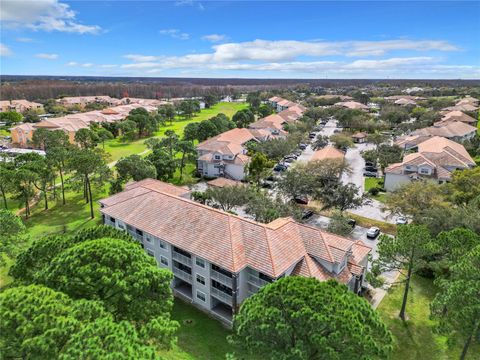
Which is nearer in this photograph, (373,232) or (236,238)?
(236,238)

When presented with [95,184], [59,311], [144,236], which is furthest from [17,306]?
[95,184]

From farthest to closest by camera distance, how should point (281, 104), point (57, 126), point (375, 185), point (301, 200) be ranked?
1. point (281, 104)
2. point (57, 126)
3. point (375, 185)
4. point (301, 200)

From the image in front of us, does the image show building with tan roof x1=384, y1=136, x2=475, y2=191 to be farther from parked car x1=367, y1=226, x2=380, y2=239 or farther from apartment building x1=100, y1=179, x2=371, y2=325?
apartment building x1=100, y1=179, x2=371, y2=325

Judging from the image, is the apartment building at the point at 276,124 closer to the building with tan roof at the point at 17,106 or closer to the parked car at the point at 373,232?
the parked car at the point at 373,232

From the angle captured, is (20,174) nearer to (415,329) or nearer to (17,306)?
(17,306)

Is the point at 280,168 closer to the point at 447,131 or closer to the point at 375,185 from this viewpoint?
the point at 375,185

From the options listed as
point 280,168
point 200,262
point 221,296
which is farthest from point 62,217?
point 280,168

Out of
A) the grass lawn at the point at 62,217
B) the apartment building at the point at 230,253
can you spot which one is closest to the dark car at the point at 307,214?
the apartment building at the point at 230,253
